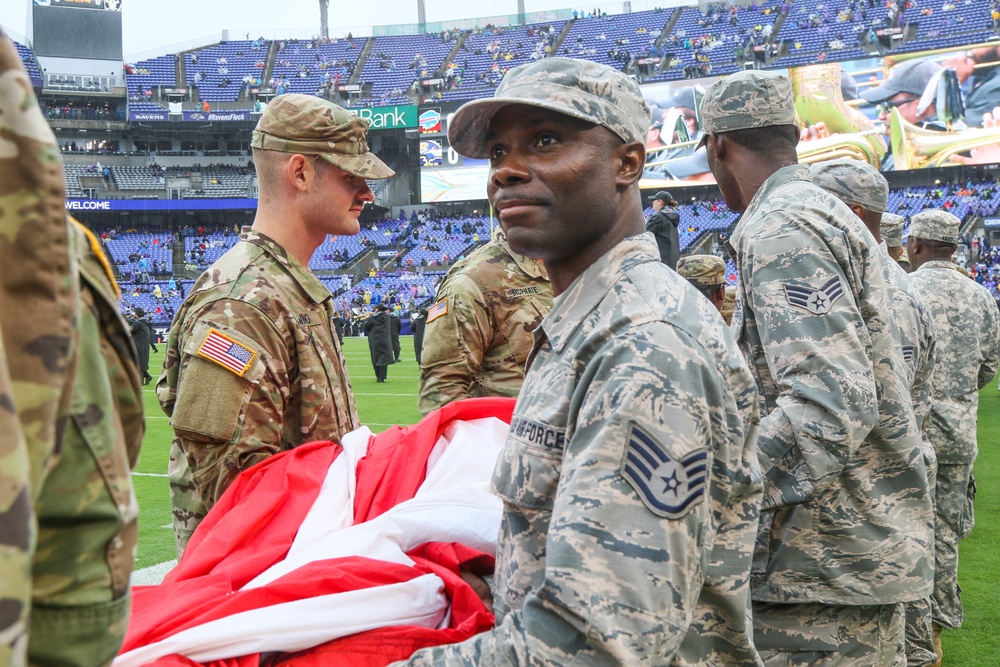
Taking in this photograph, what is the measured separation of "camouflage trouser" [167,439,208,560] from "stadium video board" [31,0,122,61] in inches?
2364

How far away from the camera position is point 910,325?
3.61m

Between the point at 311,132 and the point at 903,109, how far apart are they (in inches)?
1750

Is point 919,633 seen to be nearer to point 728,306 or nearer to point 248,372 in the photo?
point 248,372

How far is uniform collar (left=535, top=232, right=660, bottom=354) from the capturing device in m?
1.67

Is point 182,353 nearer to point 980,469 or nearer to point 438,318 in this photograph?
point 438,318

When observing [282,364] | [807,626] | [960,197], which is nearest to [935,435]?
[807,626]

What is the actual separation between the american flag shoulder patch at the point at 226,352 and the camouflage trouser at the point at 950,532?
3.72 metres

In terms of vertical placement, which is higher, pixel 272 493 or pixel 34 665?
pixel 34 665

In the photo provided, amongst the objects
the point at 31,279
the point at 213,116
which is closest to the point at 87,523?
the point at 31,279

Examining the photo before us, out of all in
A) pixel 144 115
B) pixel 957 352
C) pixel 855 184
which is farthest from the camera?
pixel 144 115

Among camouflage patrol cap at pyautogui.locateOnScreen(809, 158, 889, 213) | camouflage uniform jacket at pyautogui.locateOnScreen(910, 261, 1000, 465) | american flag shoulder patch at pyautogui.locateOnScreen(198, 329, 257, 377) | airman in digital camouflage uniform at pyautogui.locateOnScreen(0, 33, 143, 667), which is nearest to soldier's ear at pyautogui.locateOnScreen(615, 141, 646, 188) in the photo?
airman in digital camouflage uniform at pyautogui.locateOnScreen(0, 33, 143, 667)

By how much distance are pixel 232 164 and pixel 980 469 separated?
51.9m

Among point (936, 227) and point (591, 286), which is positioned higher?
point (591, 286)

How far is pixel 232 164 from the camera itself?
55094 millimetres
